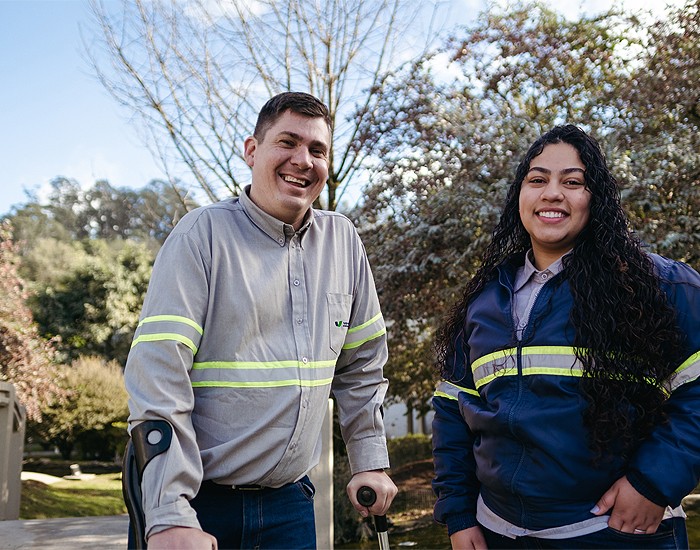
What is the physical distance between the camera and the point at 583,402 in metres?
2.15

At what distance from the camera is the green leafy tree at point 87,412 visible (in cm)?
1709

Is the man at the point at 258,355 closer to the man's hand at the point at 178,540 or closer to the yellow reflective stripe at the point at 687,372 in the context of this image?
the man's hand at the point at 178,540

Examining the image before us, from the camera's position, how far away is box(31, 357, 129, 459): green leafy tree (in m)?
17.1

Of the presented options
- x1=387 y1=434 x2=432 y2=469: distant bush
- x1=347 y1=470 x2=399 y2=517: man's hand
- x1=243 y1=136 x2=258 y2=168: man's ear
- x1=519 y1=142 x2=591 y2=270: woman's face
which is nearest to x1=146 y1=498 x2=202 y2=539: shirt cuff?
x1=347 y1=470 x2=399 y2=517: man's hand

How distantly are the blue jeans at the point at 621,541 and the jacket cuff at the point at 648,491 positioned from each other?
12 cm

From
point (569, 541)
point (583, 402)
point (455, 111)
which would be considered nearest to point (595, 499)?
point (569, 541)

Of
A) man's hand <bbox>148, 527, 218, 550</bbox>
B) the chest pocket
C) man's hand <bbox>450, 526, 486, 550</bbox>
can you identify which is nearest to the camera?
man's hand <bbox>148, 527, 218, 550</bbox>

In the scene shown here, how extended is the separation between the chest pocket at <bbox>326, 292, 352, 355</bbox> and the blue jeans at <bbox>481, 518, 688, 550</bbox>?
84 centimetres

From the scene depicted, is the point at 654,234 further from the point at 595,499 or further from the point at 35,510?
the point at 35,510

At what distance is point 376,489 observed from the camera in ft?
8.43

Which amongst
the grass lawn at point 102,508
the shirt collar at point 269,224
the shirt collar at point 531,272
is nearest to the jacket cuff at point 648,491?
the shirt collar at point 531,272

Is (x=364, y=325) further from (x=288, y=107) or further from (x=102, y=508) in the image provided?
(x=102, y=508)

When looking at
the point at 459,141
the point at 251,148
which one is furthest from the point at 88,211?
the point at 251,148

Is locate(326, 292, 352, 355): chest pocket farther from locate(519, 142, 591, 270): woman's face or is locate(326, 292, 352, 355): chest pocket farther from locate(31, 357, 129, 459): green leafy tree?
locate(31, 357, 129, 459): green leafy tree
